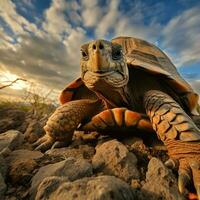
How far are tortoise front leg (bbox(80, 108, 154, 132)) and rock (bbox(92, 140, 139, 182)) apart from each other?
2.10ft

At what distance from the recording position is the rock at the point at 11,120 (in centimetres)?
401

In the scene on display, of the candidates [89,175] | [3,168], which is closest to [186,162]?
[89,175]

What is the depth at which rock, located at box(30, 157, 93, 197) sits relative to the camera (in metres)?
1.66

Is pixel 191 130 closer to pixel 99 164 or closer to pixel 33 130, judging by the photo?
pixel 99 164

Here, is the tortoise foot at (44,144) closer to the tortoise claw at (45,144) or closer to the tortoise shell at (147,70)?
the tortoise claw at (45,144)

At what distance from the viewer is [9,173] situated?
1.81 meters

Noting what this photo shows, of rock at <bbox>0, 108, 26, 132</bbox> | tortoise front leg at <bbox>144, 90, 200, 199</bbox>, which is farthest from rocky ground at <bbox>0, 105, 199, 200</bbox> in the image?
rock at <bbox>0, 108, 26, 132</bbox>

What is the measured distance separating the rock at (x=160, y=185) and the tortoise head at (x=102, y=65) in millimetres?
1041

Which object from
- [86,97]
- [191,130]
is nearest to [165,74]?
[191,130]

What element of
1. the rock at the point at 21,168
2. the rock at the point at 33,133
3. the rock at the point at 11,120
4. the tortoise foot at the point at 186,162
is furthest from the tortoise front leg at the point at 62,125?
the tortoise foot at the point at 186,162

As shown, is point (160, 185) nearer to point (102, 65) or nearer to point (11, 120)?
point (102, 65)

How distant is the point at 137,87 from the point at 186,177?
176cm

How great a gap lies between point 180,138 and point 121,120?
2.94 ft

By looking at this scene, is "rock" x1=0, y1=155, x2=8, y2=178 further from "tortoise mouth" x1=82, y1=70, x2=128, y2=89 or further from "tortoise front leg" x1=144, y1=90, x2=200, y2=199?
"tortoise front leg" x1=144, y1=90, x2=200, y2=199
